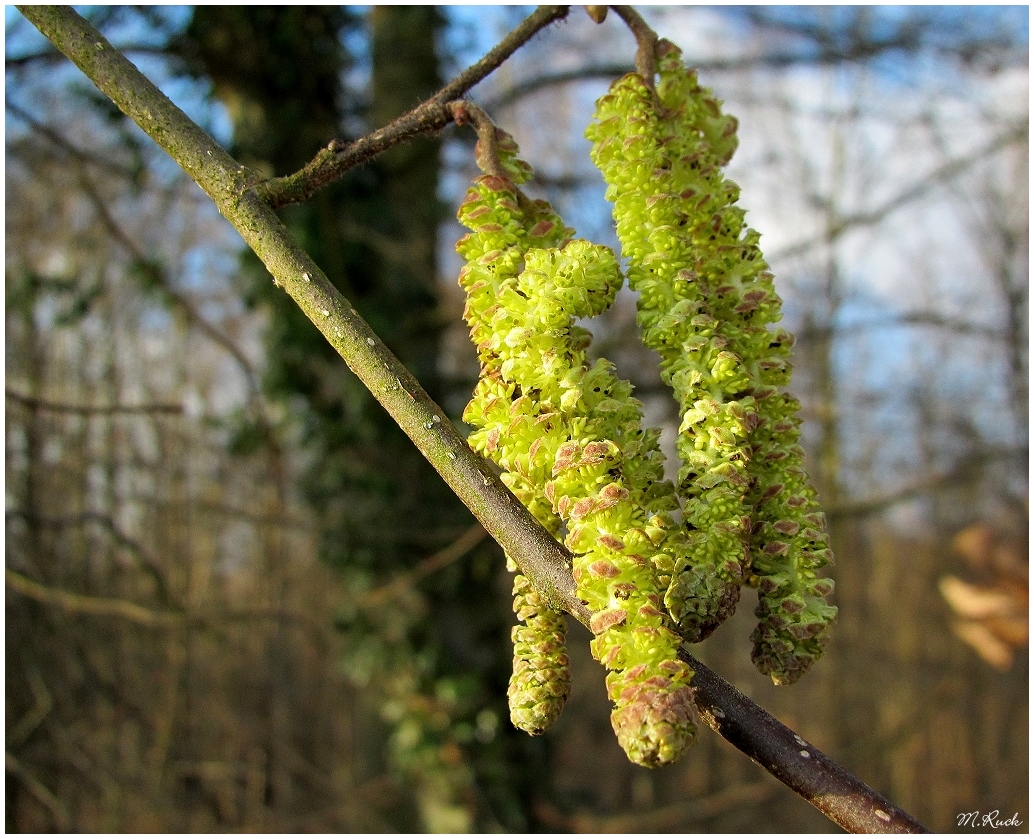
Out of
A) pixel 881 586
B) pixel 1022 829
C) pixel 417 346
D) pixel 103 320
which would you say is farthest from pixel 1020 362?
pixel 103 320

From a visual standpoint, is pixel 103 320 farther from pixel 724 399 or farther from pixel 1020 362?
pixel 1020 362

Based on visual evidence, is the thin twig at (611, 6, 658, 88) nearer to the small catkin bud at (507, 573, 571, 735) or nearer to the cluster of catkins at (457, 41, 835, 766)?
the cluster of catkins at (457, 41, 835, 766)

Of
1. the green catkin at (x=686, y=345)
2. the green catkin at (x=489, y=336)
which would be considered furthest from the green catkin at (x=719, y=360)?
the green catkin at (x=489, y=336)

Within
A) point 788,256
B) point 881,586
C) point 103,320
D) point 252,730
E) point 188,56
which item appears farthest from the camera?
point 881,586

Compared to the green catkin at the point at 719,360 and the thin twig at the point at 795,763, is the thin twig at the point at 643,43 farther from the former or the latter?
the thin twig at the point at 795,763

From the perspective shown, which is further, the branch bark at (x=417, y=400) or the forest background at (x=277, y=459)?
the forest background at (x=277, y=459)

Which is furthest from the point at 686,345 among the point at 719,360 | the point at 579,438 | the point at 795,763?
the point at 795,763

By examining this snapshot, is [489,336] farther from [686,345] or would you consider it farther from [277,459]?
[277,459]

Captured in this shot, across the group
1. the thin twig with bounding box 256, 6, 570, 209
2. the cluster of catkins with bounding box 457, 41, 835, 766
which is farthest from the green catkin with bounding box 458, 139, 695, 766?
the thin twig with bounding box 256, 6, 570, 209
